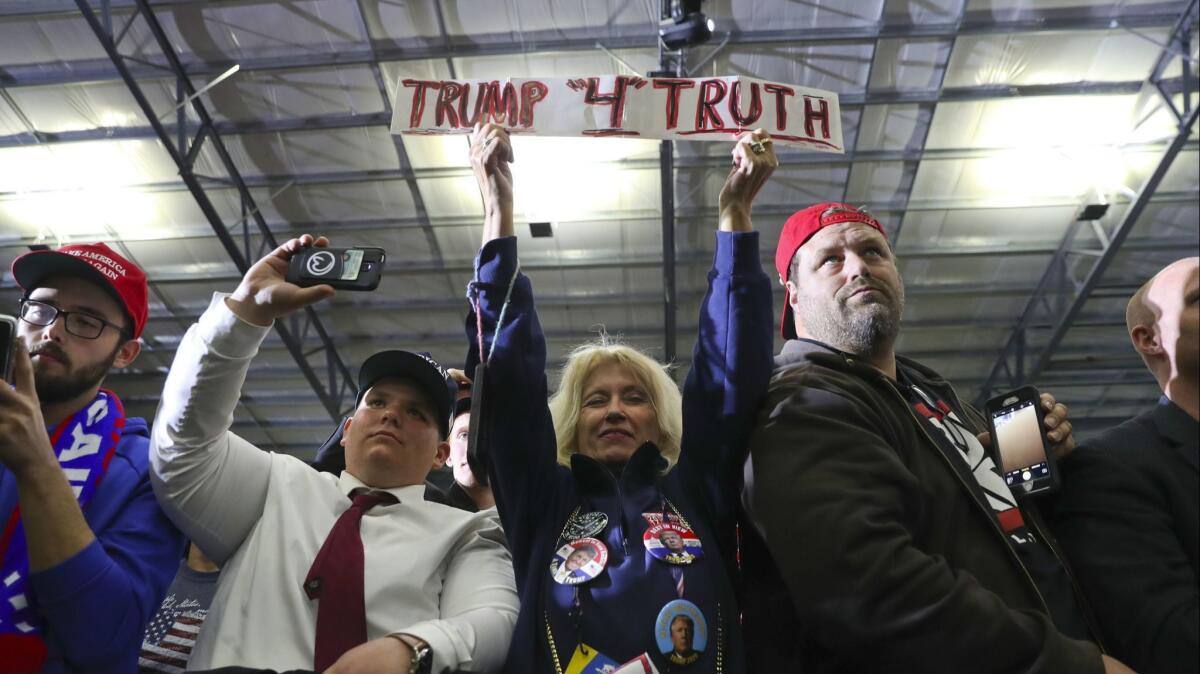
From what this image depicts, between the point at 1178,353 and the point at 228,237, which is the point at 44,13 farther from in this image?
the point at 1178,353

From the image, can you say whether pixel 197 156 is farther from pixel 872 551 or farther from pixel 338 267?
pixel 872 551

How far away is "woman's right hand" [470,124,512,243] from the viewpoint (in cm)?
166

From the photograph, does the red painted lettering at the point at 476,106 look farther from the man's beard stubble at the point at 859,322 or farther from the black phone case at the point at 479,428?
the man's beard stubble at the point at 859,322

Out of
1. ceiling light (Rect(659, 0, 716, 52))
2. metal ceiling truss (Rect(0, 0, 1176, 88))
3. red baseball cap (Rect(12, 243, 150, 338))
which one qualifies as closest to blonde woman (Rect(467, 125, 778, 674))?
red baseball cap (Rect(12, 243, 150, 338))

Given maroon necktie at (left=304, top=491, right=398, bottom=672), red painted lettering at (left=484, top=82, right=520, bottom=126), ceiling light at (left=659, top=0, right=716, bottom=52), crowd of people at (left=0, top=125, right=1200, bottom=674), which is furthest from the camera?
ceiling light at (left=659, top=0, right=716, bottom=52)

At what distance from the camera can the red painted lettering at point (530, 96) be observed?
1972mm

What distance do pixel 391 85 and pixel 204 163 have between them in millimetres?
2027

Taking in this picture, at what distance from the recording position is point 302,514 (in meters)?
1.58

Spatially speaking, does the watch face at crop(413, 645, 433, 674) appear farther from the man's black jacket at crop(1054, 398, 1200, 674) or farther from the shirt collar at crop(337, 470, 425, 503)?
the man's black jacket at crop(1054, 398, 1200, 674)

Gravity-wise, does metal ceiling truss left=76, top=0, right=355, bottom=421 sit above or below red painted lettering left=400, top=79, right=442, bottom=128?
Result: above

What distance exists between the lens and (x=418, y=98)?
1.99 metres

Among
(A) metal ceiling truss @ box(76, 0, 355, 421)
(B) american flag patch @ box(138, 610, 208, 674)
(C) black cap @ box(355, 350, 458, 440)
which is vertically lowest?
(B) american flag patch @ box(138, 610, 208, 674)

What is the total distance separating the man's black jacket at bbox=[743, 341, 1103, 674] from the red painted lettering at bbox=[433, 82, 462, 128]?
3.19ft

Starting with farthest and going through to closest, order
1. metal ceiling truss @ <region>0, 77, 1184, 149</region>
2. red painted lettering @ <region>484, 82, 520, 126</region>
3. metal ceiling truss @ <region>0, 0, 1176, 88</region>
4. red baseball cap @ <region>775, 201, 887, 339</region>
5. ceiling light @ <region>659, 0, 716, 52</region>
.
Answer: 1. metal ceiling truss @ <region>0, 77, 1184, 149</region>
2. metal ceiling truss @ <region>0, 0, 1176, 88</region>
3. ceiling light @ <region>659, 0, 716, 52</region>
4. red painted lettering @ <region>484, 82, 520, 126</region>
5. red baseball cap @ <region>775, 201, 887, 339</region>
